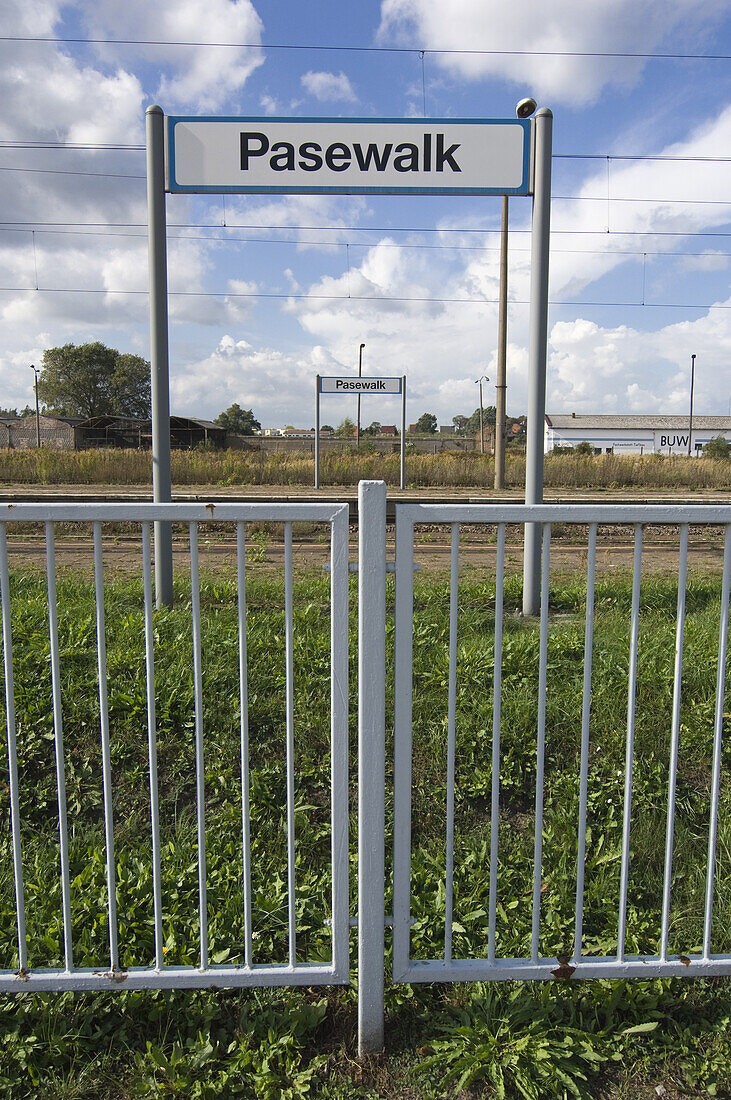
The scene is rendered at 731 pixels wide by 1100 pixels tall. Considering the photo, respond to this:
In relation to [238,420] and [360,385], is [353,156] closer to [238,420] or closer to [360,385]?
[360,385]

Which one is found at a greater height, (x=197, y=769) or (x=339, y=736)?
(x=339, y=736)

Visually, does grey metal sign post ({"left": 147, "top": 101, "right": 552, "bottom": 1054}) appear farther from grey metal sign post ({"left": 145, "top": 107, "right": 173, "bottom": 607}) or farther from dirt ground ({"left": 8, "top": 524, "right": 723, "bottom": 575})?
dirt ground ({"left": 8, "top": 524, "right": 723, "bottom": 575})

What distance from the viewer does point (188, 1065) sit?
208 centimetres

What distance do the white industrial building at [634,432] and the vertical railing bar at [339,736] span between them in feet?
212

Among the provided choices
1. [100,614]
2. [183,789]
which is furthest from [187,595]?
[100,614]

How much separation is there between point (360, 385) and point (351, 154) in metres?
13.3

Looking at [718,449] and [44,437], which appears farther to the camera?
[44,437]

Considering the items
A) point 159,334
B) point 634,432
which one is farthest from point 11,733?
point 634,432

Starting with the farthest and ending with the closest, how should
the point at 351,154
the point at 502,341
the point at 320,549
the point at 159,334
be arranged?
the point at 502,341
the point at 320,549
the point at 159,334
the point at 351,154

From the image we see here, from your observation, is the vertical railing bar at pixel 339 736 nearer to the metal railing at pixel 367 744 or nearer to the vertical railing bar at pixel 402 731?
the metal railing at pixel 367 744

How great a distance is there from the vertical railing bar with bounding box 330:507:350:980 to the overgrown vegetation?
20059mm

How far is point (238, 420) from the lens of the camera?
84.1m

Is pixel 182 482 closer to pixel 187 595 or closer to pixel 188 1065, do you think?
pixel 187 595

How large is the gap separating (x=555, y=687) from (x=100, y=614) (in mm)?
2696
